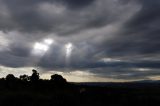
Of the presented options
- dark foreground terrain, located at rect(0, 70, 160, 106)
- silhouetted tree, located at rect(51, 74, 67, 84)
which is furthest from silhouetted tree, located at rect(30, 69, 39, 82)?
silhouetted tree, located at rect(51, 74, 67, 84)

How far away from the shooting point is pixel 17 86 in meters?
106

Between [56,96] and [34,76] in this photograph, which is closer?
[56,96]

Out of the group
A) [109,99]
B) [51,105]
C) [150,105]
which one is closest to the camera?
[51,105]

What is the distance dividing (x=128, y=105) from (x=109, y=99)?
11.9 m

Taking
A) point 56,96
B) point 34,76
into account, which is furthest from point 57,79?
point 56,96

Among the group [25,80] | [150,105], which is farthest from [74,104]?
[25,80]

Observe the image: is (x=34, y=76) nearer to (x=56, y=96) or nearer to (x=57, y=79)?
(x=57, y=79)

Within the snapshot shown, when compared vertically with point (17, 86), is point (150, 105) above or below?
below

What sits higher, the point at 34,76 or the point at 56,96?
the point at 34,76

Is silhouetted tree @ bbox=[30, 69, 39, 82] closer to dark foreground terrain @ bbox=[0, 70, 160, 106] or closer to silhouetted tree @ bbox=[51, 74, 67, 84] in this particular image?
dark foreground terrain @ bbox=[0, 70, 160, 106]

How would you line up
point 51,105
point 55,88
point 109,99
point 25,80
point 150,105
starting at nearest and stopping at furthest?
1. point 51,105
2. point 150,105
3. point 109,99
4. point 55,88
5. point 25,80

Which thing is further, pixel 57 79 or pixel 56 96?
pixel 57 79

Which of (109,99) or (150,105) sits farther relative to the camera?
(109,99)

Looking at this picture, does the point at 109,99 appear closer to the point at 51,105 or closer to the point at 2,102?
the point at 51,105
